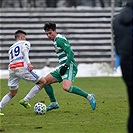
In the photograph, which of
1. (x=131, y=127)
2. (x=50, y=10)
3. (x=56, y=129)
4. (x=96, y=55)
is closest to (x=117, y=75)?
(x=96, y=55)

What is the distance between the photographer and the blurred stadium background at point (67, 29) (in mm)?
32562

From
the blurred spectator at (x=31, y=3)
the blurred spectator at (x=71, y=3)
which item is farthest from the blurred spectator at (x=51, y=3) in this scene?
the blurred spectator at (x=31, y=3)

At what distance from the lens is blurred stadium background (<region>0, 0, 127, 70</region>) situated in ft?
107

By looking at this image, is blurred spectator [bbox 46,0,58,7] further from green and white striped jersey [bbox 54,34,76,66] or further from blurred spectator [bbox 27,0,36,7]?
green and white striped jersey [bbox 54,34,76,66]

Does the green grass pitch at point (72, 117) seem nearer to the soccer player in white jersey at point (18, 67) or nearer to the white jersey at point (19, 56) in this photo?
the soccer player in white jersey at point (18, 67)

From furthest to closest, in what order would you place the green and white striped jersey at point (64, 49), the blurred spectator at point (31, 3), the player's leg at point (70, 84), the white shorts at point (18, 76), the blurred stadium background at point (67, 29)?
the blurred spectator at point (31, 3) → the blurred stadium background at point (67, 29) → the player's leg at point (70, 84) → the green and white striped jersey at point (64, 49) → the white shorts at point (18, 76)

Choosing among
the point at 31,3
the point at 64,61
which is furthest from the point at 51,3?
the point at 64,61

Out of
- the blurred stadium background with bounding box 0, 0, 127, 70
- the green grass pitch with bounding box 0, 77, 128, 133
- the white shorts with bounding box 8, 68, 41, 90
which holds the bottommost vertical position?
the blurred stadium background with bounding box 0, 0, 127, 70

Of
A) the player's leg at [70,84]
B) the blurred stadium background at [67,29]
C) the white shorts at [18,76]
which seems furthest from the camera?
the blurred stadium background at [67,29]

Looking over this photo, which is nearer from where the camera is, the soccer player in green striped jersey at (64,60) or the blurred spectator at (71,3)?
the soccer player in green striped jersey at (64,60)

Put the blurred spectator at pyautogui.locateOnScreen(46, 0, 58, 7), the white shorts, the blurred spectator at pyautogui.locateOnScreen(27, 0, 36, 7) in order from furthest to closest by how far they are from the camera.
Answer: the blurred spectator at pyautogui.locateOnScreen(27, 0, 36, 7), the blurred spectator at pyautogui.locateOnScreen(46, 0, 58, 7), the white shorts

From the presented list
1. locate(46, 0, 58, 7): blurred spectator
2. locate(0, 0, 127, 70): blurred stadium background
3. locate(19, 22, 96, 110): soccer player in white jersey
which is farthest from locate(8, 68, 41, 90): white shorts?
locate(46, 0, 58, 7): blurred spectator

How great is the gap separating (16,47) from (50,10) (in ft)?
70.9

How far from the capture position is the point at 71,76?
→ 12727 millimetres
